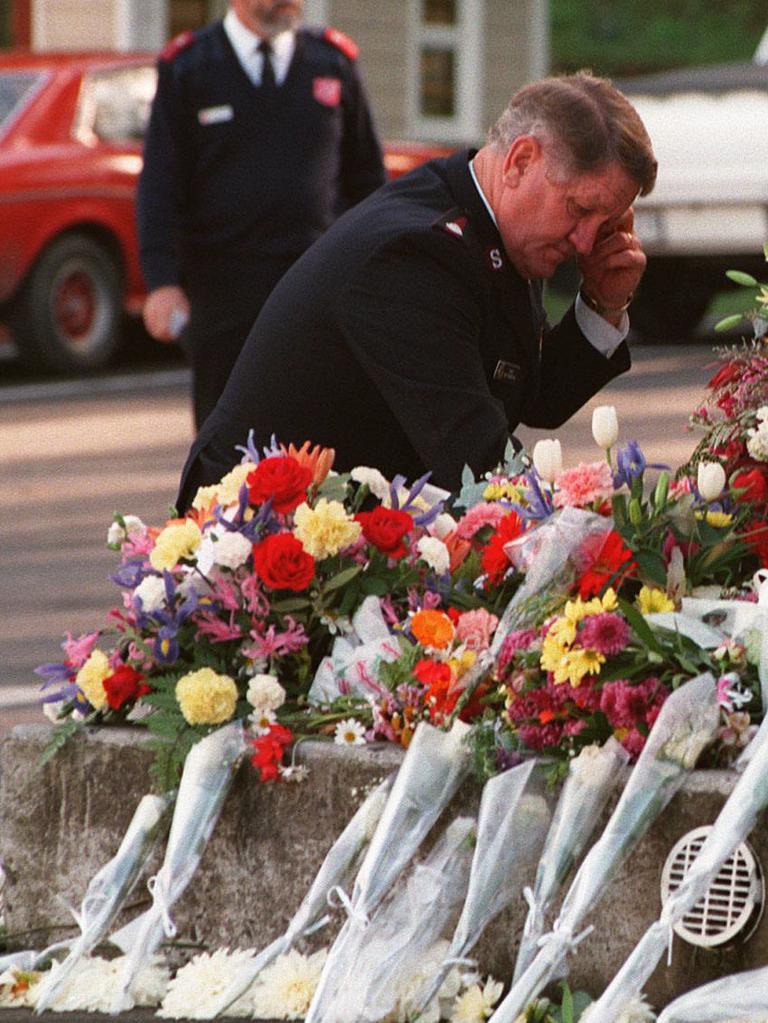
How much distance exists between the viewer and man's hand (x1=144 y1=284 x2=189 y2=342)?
22.2 feet

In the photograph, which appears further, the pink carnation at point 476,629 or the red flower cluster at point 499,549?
the red flower cluster at point 499,549

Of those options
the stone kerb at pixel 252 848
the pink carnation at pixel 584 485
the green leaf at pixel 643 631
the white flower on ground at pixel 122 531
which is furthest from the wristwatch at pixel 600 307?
Answer: the stone kerb at pixel 252 848

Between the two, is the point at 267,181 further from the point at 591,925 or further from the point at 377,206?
the point at 591,925

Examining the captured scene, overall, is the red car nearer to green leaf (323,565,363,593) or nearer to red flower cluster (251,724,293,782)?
green leaf (323,565,363,593)

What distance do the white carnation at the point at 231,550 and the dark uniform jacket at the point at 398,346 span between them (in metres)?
0.50

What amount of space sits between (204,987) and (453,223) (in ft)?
4.58

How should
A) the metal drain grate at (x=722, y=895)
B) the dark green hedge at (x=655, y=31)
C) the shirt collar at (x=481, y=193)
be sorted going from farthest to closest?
the dark green hedge at (x=655, y=31)
the shirt collar at (x=481, y=193)
the metal drain grate at (x=722, y=895)

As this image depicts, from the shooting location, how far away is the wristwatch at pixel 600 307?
4.59 m

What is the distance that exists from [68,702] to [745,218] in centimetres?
895

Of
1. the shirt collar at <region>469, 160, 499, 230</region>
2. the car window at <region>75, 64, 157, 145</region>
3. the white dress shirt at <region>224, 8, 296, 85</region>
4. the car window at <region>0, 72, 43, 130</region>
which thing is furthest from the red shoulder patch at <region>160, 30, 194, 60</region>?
the car window at <region>75, 64, 157, 145</region>

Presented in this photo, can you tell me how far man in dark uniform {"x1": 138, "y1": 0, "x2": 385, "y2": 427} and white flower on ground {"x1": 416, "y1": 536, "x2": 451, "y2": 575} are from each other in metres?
2.88

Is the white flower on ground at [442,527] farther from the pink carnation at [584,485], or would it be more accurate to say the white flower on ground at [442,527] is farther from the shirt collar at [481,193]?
the shirt collar at [481,193]

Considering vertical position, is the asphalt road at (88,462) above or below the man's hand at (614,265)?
below

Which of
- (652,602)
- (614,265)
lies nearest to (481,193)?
(614,265)
